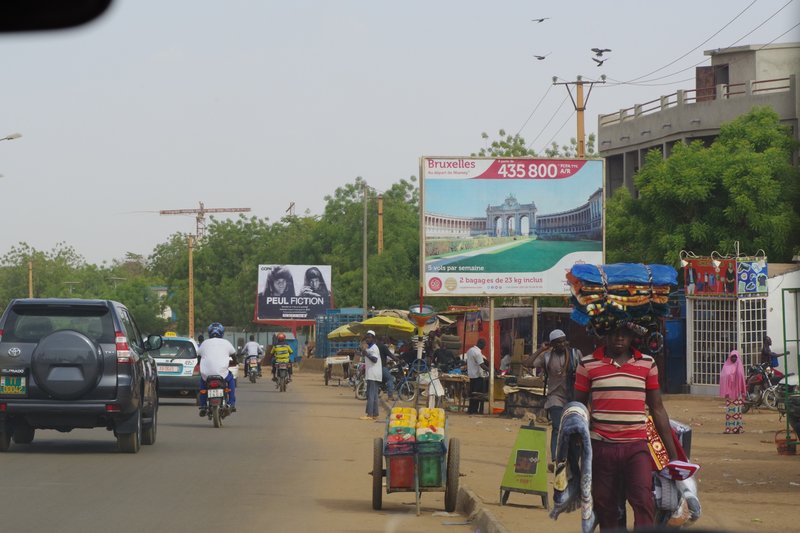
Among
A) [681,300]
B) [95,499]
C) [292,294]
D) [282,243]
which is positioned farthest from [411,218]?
[95,499]

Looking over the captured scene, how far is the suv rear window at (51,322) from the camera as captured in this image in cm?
1705

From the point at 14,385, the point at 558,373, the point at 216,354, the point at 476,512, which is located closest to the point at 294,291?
the point at 216,354

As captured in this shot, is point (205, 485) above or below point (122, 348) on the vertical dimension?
below

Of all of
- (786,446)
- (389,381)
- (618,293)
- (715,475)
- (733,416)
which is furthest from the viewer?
(389,381)

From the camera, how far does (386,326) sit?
43.1 m

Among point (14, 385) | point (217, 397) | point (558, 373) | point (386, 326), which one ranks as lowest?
point (217, 397)

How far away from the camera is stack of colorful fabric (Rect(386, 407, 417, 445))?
41.0 ft

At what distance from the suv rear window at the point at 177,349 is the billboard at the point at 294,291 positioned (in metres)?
Result: 47.7

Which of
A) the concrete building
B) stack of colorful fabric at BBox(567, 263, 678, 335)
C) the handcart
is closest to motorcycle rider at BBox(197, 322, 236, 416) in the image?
the handcart

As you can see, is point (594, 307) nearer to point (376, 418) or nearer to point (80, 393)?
point (80, 393)

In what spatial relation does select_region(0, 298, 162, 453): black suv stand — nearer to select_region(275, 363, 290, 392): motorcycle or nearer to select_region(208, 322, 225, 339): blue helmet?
select_region(208, 322, 225, 339): blue helmet

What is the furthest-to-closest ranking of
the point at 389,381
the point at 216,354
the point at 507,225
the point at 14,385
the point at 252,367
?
the point at 252,367, the point at 389,381, the point at 507,225, the point at 216,354, the point at 14,385

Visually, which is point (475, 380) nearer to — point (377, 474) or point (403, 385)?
point (403, 385)

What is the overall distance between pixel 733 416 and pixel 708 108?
107ft
